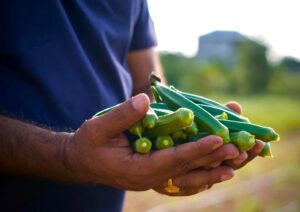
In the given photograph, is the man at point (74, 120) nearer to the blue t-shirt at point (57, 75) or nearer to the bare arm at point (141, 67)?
the blue t-shirt at point (57, 75)

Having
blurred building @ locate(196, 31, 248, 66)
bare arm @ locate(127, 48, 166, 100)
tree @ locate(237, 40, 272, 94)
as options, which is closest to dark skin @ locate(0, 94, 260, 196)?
bare arm @ locate(127, 48, 166, 100)

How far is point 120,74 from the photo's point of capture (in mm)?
2766

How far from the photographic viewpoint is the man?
1891 mm

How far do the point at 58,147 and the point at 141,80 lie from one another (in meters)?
1.35

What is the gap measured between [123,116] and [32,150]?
0.51 metres

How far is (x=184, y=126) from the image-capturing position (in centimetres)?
199

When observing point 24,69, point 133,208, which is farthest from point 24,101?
point 133,208

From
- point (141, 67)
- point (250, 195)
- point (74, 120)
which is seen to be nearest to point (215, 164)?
point (74, 120)

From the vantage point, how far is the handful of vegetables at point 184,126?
195cm

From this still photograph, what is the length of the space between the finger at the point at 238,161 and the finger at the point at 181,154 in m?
0.28

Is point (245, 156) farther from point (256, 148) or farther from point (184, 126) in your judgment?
point (184, 126)

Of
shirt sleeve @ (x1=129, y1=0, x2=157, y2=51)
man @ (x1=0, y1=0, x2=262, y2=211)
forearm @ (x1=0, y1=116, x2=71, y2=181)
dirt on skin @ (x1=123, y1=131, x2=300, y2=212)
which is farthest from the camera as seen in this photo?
dirt on skin @ (x1=123, y1=131, x2=300, y2=212)

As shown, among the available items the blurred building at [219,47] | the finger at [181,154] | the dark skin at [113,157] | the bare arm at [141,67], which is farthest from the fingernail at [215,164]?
the blurred building at [219,47]

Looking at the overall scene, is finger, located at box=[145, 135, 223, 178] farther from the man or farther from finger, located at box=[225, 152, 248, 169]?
finger, located at box=[225, 152, 248, 169]
